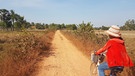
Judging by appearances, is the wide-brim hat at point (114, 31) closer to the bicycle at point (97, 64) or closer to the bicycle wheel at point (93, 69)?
the bicycle at point (97, 64)

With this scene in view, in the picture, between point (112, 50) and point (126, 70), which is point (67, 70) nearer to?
point (126, 70)

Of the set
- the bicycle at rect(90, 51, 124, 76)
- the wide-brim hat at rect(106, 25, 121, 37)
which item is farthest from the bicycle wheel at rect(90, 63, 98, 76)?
the wide-brim hat at rect(106, 25, 121, 37)

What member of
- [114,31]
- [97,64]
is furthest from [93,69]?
[114,31]

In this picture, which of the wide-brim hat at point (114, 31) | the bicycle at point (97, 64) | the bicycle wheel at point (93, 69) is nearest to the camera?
the bicycle at point (97, 64)

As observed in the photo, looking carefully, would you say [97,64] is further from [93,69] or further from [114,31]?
[114,31]

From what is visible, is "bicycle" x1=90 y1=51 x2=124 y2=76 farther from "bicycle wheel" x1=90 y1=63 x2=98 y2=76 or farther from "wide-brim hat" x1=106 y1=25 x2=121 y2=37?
"wide-brim hat" x1=106 y1=25 x2=121 y2=37

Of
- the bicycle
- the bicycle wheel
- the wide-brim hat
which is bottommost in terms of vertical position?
the bicycle wheel

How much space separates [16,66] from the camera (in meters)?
9.16

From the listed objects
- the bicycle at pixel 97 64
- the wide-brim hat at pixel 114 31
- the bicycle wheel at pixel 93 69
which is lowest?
the bicycle wheel at pixel 93 69

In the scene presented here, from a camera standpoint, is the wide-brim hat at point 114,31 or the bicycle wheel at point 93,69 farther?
the bicycle wheel at point 93,69

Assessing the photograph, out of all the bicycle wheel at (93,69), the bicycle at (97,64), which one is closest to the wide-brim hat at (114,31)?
the bicycle at (97,64)

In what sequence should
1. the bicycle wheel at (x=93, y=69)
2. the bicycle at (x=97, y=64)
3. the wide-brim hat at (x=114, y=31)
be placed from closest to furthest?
1. the bicycle at (x=97, y=64)
2. the wide-brim hat at (x=114, y=31)
3. the bicycle wheel at (x=93, y=69)

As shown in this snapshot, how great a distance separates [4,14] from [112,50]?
111m

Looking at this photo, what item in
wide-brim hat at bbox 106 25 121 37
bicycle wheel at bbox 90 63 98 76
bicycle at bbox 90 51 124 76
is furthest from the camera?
bicycle wheel at bbox 90 63 98 76
